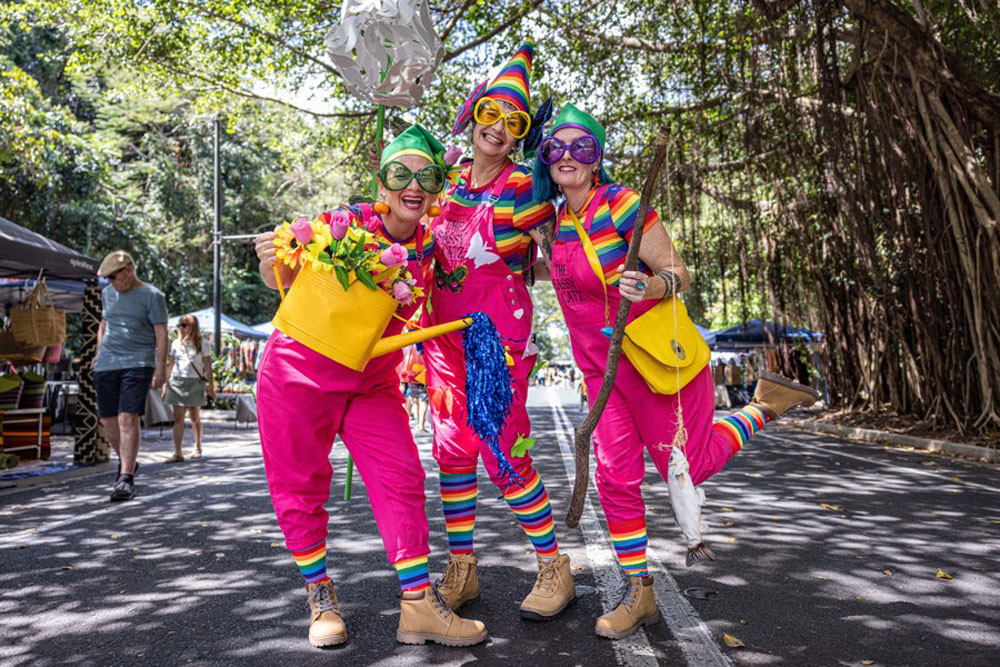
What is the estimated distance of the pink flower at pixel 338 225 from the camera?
9.14 feet

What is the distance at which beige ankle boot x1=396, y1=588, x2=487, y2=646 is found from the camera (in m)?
2.78

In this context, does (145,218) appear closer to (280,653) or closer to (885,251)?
(885,251)

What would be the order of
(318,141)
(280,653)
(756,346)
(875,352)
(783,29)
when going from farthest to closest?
(756,346)
(318,141)
(875,352)
(783,29)
(280,653)

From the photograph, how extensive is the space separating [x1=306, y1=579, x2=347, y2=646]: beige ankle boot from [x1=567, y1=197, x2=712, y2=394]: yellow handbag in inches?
57.8

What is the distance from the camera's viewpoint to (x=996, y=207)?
8883mm

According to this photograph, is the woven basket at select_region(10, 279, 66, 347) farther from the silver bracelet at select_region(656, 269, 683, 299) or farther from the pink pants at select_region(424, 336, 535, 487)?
the silver bracelet at select_region(656, 269, 683, 299)

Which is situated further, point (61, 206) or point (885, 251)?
point (61, 206)

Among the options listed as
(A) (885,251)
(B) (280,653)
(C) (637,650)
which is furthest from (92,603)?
(A) (885,251)

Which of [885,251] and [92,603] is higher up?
[885,251]

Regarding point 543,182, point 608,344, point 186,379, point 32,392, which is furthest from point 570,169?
point 32,392

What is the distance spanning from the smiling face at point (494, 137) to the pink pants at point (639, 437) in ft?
3.52

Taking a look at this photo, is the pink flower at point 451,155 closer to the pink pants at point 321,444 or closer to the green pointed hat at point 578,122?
the green pointed hat at point 578,122

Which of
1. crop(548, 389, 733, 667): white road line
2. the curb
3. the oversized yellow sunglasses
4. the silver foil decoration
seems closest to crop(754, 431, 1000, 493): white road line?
the curb

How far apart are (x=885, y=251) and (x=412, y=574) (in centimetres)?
1217
